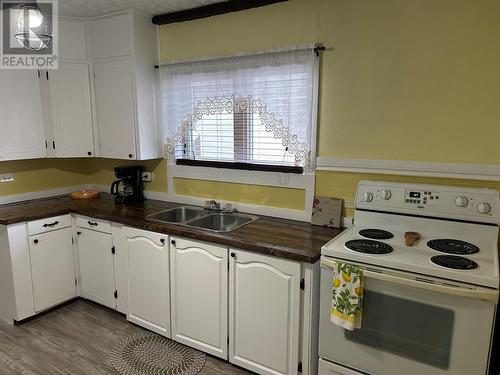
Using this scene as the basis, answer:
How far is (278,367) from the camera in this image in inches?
81.9

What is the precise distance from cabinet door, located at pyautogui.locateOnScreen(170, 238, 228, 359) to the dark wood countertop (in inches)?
4.1

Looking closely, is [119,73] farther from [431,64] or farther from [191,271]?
[431,64]

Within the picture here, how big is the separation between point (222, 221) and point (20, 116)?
1882 millimetres

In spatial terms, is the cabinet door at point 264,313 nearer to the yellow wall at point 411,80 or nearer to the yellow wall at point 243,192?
the yellow wall at point 243,192

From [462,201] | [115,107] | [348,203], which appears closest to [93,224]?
[115,107]

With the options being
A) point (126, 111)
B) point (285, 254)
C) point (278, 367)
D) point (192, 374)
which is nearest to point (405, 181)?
point (285, 254)

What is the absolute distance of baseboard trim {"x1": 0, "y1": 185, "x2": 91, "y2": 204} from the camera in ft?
10.2

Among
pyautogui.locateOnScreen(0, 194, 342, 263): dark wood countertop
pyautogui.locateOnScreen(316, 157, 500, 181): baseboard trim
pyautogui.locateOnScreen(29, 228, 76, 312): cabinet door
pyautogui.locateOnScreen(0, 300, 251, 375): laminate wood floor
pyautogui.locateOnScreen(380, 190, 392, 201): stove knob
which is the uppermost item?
pyautogui.locateOnScreen(316, 157, 500, 181): baseboard trim

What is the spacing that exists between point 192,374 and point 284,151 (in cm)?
156

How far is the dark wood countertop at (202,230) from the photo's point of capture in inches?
78.3

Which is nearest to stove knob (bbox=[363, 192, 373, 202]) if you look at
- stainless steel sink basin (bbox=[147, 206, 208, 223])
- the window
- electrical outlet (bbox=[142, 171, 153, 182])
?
the window

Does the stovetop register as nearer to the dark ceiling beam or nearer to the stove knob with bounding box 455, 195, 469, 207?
the stove knob with bounding box 455, 195, 469, 207

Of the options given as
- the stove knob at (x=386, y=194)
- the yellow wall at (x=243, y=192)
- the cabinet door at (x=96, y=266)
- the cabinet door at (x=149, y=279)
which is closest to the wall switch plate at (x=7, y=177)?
the cabinet door at (x=96, y=266)

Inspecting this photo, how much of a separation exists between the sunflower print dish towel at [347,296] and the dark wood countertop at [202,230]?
19 centimetres
